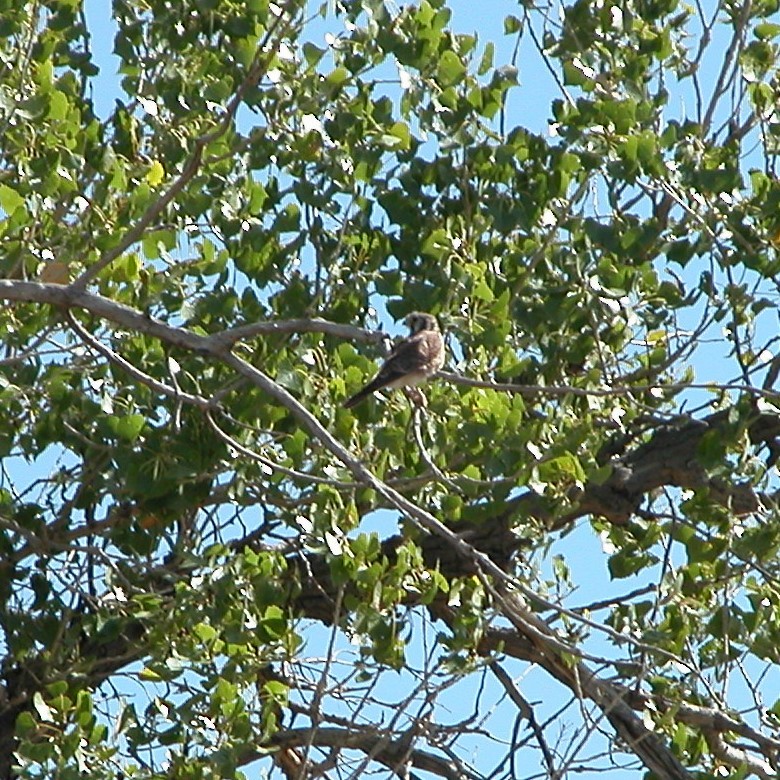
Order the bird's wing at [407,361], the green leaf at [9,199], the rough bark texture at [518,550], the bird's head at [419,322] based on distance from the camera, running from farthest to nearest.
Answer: the rough bark texture at [518,550], the bird's head at [419,322], the green leaf at [9,199], the bird's wing at [407,361]

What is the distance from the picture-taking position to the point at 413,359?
19.5 feet

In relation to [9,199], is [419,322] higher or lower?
higher

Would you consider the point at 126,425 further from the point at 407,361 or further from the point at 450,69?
the point at 450,69

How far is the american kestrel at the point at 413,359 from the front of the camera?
19.2 ft

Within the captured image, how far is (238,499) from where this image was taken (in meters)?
6.52

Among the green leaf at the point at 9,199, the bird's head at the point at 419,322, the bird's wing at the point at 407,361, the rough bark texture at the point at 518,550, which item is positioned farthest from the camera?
the rough bark texture at the point at 518,550

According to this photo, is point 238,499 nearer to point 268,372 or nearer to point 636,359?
point 268,372

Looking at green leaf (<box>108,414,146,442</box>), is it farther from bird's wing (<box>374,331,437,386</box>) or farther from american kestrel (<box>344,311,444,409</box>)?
bird's wing (<box>374,331,437,386</box>)

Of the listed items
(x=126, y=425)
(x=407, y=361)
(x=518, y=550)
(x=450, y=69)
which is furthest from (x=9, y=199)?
(x=518, y=550)

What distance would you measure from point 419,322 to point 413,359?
0.38 m

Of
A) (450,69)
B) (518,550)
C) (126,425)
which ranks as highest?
(450,69)

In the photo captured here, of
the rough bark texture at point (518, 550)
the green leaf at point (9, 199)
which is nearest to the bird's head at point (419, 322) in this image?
the rough bark texture at point (518, 550)

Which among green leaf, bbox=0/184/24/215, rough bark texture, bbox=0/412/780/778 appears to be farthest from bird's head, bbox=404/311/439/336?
green leaf, bbox=0/184/24/215

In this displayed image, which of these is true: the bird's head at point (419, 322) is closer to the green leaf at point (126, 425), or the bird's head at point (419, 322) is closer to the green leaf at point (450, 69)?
the green leaf at point (450, 69)
